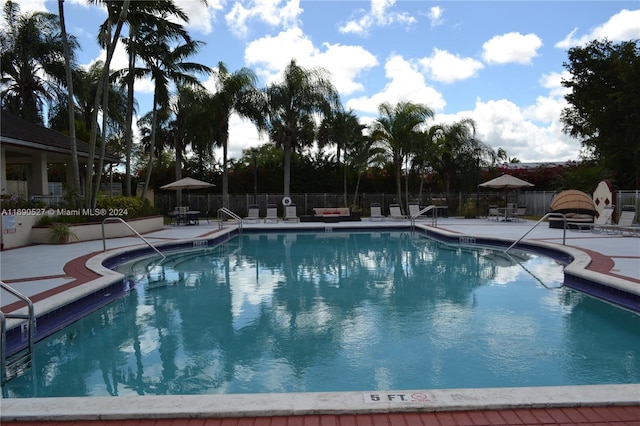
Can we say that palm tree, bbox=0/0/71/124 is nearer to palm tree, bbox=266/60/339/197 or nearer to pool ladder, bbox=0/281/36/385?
palm tree, bbox=266/60/339/197

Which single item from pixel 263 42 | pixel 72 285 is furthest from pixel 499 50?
pixel 72 285

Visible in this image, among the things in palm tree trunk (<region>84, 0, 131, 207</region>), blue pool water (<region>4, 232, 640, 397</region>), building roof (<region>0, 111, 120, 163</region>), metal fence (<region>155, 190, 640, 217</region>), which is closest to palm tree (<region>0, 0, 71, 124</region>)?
building roof (<region>0, 111, 120, 163</region>)

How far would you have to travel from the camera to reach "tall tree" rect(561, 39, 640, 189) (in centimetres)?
1995

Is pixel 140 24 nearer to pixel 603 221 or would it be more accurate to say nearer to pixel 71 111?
pixel 71 111

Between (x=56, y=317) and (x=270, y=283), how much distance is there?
3781 millimetres

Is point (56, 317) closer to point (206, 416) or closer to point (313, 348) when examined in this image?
point (313, 348)

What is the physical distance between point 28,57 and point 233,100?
32.5ft

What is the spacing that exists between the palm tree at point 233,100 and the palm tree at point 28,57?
7221 millimetres

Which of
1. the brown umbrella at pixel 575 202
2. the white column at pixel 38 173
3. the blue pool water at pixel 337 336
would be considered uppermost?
the white column at pixel 38 173

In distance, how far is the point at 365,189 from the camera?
95.2 ft

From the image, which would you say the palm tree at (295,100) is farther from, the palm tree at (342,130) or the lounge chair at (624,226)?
the lounge chair at (624,226)

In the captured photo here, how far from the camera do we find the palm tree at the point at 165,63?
717 inches

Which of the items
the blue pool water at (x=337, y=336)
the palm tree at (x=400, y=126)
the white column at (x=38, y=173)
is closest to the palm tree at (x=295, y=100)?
the palm tree at (x=400, y=126)

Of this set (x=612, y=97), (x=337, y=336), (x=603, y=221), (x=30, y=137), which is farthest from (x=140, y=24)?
(x=612, y=97)
